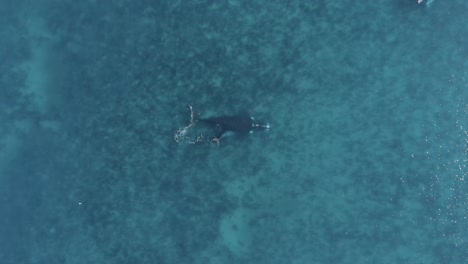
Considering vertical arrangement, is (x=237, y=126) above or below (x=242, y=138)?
above

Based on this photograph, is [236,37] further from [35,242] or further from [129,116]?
[35,242]

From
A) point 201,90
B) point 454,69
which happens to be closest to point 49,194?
point 201,90

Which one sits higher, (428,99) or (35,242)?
(428,99)

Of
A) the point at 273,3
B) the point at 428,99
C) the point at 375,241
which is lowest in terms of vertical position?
the point at 375,241
